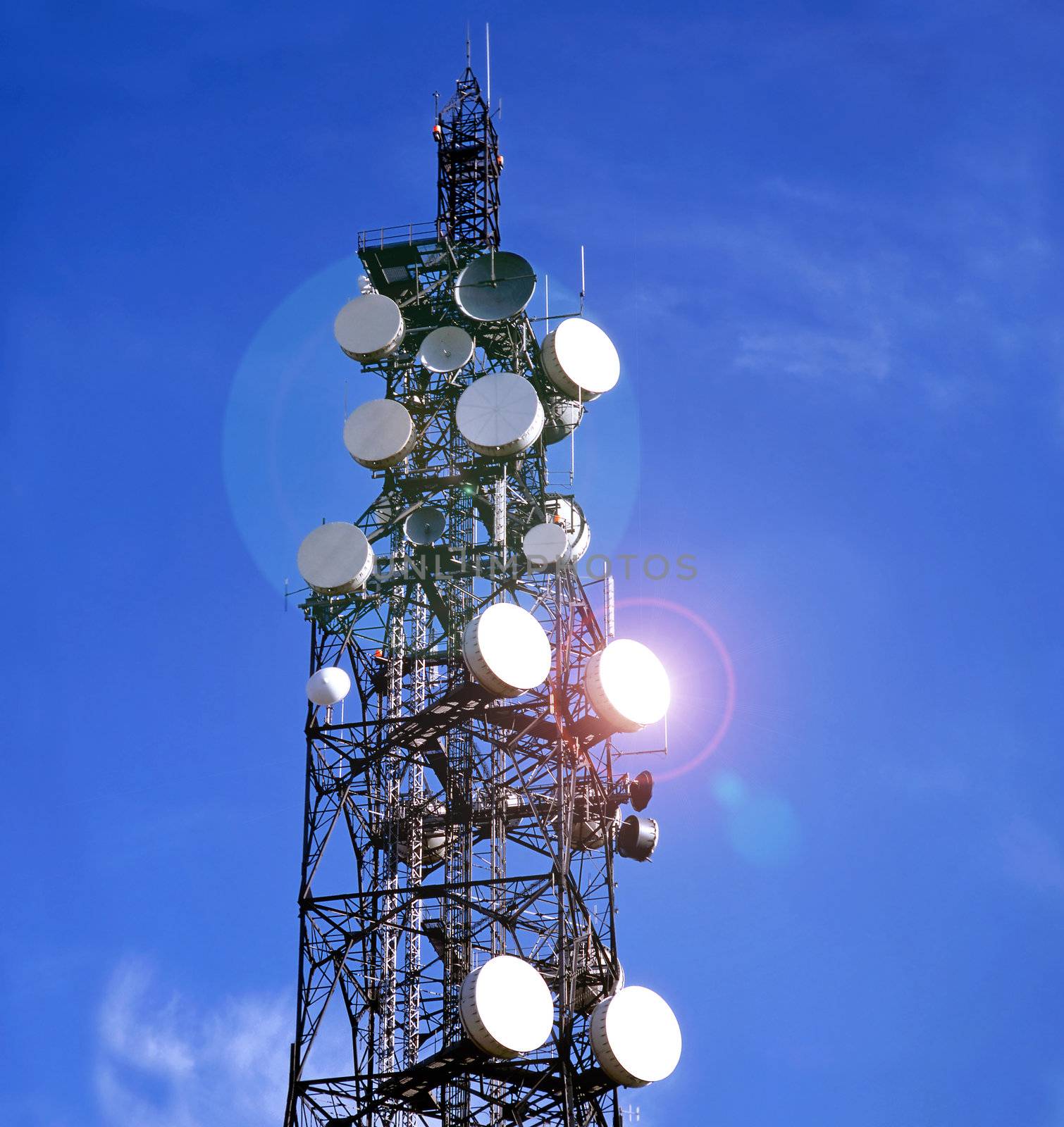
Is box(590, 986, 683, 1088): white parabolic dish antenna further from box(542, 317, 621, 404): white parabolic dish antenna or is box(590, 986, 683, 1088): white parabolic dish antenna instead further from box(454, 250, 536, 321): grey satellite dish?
box(454, 250, 536, 321): grey satellite dish

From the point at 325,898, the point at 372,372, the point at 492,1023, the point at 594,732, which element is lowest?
the point at 492,1023

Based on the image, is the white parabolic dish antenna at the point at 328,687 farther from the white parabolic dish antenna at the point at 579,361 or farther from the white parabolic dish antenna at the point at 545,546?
the white parabolic dish antenna at the point at 579,361

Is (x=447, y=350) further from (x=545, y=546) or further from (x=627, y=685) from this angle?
(x=627, y=685)

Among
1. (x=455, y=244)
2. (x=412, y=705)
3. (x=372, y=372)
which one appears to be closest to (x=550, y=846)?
(x=412, y=705)

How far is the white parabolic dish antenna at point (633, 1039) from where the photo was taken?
4312 centimetres

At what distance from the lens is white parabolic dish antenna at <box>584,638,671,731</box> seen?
46.3m

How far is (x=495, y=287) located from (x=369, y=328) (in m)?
4.28

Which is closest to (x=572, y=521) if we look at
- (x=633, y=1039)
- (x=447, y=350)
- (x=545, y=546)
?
(x=545, y=546)

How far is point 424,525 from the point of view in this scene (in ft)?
168

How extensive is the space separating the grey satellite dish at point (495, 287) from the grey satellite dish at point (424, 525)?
639 centimetres

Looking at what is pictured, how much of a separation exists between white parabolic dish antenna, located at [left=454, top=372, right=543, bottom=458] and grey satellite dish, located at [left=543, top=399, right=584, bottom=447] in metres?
3.78

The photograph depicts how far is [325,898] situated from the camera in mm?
46156

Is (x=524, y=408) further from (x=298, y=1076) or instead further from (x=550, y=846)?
(x=298, y=1076)

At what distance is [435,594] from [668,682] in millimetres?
8099
